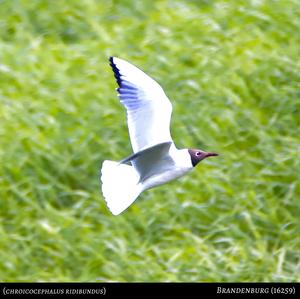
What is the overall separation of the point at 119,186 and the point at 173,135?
191cm

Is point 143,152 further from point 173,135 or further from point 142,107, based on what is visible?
point 173,135

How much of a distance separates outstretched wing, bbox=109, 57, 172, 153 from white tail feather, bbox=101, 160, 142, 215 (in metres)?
0.16

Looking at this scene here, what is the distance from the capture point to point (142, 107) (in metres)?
5.52

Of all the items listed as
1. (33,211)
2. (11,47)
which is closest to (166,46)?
(11,47)

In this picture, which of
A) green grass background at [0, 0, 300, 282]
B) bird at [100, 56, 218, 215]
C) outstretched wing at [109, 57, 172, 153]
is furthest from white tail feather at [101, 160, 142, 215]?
green grass background at [0, 0, 300, 282]

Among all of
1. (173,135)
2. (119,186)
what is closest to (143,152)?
(119,186)

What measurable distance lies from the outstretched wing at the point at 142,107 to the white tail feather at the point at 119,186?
0.54 ft

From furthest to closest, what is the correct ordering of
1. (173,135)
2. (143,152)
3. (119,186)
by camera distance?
1. (173,135)
2. (119,186)
3. (143,152)

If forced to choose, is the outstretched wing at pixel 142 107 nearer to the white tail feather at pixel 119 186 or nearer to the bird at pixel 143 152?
the bird at pixel 143 152

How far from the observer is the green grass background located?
6746 millimetres

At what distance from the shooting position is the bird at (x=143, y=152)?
533 cm

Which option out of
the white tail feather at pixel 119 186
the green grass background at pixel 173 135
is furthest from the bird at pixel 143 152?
the green grass background at pixel 173 135

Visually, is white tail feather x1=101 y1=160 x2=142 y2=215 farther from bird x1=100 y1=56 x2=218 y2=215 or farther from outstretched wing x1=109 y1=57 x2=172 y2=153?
outstretched wing x1=109 y1=57 x2=172 y2=153

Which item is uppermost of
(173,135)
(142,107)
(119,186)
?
(142,107)
